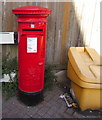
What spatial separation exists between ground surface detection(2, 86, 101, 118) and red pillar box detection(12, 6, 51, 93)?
335 millimetres

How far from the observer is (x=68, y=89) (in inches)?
143

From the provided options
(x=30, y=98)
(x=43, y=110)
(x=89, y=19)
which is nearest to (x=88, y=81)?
(x=43, y=110)

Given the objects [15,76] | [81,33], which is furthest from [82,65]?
[15,76]

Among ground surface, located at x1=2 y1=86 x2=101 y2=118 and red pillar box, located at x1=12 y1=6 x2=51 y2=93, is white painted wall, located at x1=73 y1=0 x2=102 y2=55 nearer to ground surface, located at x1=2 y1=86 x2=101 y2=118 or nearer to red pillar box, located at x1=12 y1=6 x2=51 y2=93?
red pillar box, located at x1=12 y1=6 x2=51 y2=93

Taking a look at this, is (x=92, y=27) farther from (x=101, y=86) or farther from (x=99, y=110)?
(x=99, y=110)

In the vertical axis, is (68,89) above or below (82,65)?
below

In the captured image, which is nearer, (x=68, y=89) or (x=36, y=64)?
(x=36, y=64)

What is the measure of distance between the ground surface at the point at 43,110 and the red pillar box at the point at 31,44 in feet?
1.10

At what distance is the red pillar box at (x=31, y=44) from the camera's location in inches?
97.0

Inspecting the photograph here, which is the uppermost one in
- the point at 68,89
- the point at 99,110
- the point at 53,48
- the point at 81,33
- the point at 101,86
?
the point at 81,33

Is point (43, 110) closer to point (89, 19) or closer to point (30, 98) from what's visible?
point (30, 98)

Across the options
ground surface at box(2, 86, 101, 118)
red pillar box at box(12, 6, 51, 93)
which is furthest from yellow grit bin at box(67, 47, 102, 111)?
red pillar box at box(12, 6, 51, 93)

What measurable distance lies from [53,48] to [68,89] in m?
1.02

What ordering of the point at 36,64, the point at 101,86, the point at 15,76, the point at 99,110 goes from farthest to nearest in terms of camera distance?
the point at 15,76 → the point at 99,110 → the point at 36,64 → the point at 101,86
